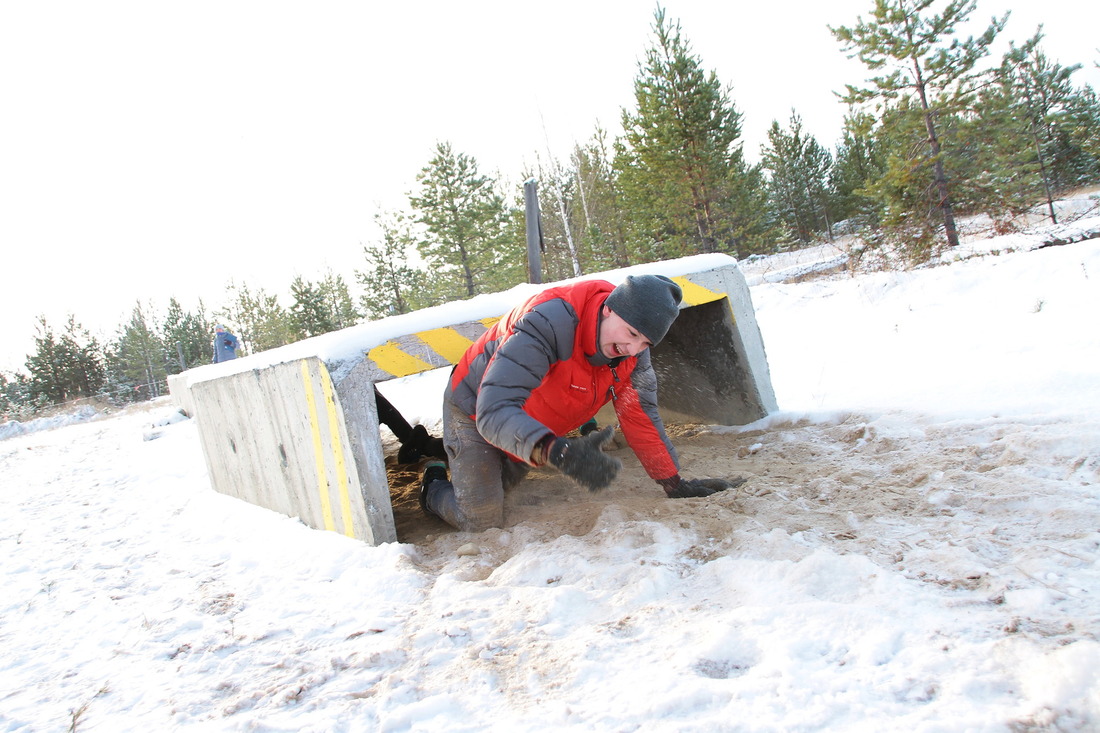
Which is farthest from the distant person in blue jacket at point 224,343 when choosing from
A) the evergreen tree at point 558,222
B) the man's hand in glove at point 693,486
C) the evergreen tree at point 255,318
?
the evergreen tree at point 255,318

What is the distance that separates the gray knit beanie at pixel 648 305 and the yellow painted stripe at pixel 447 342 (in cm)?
95

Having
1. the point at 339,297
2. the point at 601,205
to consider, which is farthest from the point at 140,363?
the point at 601,205

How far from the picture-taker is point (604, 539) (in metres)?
2.31

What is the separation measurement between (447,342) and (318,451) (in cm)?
85

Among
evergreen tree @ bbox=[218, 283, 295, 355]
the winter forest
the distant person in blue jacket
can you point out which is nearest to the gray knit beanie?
the winter forest

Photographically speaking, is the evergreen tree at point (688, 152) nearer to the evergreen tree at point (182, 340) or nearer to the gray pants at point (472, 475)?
the gray pants at point (472, 475)

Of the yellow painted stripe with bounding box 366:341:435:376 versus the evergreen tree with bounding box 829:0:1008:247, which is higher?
the evergreen tree with bounding box 829:0:1008:247

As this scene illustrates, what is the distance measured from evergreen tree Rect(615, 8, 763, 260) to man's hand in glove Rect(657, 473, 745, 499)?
17.4 meters

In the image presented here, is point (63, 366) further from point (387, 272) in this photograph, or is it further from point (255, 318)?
point (387, 272)

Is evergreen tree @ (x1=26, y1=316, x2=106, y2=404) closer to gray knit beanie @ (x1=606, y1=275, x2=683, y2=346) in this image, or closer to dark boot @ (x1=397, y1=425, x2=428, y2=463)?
dark boot @ (x1=397, y1=425, x2=428, y2=463)

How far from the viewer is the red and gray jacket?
2324mm

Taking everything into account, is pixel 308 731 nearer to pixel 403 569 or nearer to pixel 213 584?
pixel 403 569

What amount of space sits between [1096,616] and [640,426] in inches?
68.1

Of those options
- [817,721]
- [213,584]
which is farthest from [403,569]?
[817,721]
